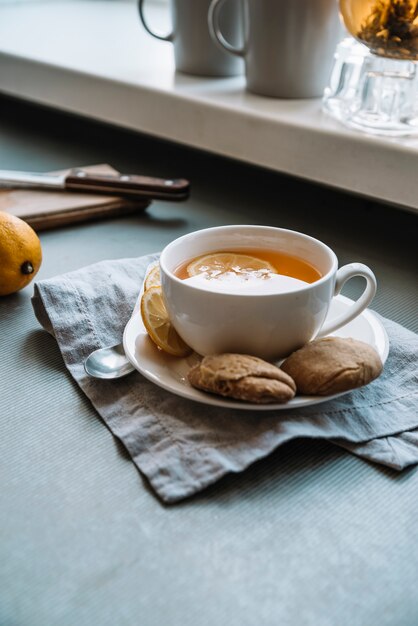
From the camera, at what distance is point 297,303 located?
493 millimetres

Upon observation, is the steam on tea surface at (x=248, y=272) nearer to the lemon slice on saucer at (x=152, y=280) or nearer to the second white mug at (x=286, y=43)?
the lemon slice on saucer at (x=152, y=280)

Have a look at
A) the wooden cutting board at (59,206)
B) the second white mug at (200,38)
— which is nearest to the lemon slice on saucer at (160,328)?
the wooden cutting board at (59,206)

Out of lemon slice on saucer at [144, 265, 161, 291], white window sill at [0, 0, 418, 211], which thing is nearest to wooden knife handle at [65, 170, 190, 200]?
white window sill at [0, 0, 418, 211]

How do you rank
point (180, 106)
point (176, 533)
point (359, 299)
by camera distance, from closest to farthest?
point (176, 533), point (359, 299), point (180, 106)

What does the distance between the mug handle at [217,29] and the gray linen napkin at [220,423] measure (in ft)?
1.81

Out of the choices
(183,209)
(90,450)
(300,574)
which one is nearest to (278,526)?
(300,574)

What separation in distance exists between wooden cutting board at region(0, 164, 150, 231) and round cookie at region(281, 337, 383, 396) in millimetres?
464

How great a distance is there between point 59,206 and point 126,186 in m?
0.09

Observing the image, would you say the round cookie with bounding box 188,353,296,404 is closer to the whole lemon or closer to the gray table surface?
the gray table surface

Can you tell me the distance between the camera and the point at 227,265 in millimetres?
561

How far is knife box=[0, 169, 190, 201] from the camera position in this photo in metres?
0.92

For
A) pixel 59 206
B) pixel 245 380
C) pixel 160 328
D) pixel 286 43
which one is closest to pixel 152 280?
pixel 160 328

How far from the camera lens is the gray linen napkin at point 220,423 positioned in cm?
46

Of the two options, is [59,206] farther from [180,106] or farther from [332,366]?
[332,366]
